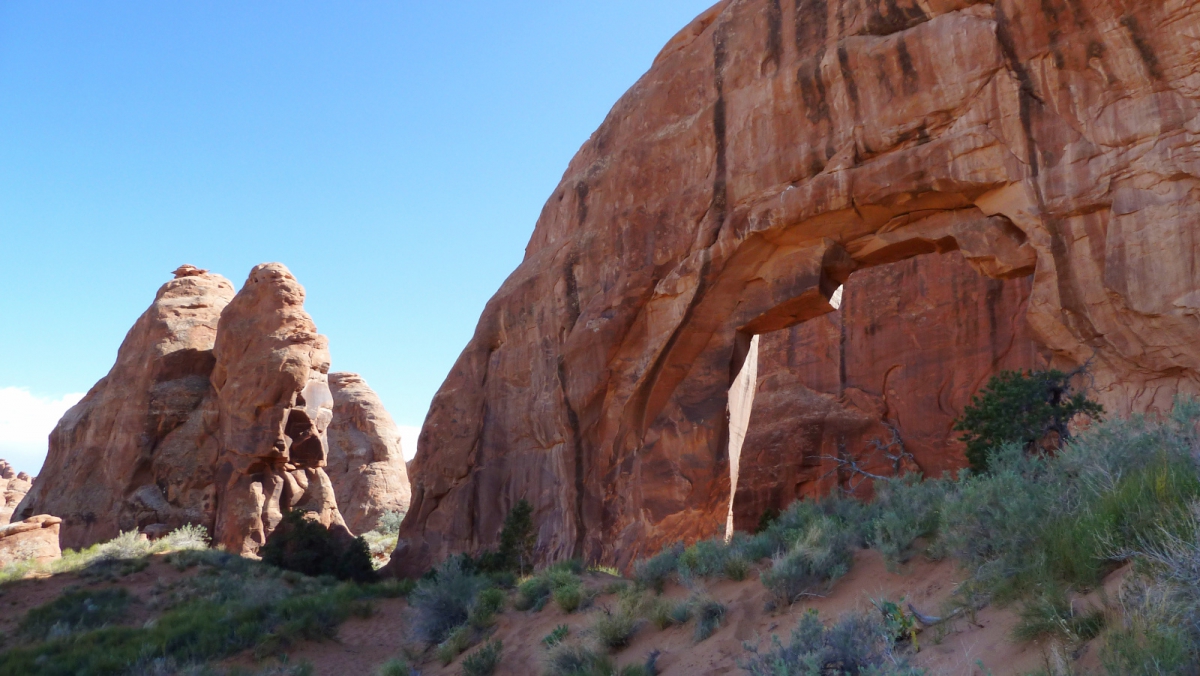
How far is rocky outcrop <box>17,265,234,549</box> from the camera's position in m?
28.9

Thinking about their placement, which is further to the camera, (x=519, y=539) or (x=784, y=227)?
(x=519, y=539)

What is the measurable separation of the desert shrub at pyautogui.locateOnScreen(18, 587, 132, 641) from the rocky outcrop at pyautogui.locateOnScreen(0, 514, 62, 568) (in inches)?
216

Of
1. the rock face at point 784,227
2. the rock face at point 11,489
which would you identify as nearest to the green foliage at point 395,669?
the rock face at point 784,227

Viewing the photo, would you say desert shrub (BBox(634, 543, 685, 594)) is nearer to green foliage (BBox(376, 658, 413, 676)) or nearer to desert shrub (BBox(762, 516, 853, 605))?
desert shrub (BBox(762, 516, 853, 605))

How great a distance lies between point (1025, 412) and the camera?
40.1 feet

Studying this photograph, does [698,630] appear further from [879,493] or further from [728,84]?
[728,84]

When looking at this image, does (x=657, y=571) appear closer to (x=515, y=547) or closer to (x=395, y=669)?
(x=395, y=669)

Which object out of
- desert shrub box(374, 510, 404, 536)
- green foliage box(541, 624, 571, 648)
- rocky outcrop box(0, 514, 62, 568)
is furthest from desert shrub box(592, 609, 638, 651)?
desert shrub box(374, 510, 404, 536)

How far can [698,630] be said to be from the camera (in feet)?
26.0

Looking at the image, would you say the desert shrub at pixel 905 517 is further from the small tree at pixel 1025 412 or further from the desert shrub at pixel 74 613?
the desert shrub at pixel 74 613

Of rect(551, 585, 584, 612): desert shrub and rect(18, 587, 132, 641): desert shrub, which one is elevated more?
rect(18, 587, 132, 641): desert shrub

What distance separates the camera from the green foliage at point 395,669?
10.5 metres

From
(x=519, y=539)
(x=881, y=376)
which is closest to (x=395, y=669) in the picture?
(x=519, y=539)

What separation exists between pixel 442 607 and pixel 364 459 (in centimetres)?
3391
